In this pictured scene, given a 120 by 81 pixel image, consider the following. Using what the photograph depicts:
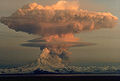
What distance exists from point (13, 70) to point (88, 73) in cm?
292

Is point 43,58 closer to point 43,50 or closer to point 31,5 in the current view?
point 43,50

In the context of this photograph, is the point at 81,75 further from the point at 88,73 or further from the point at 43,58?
the point at 43,58

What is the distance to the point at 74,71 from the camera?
346 inches

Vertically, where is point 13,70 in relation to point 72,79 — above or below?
above

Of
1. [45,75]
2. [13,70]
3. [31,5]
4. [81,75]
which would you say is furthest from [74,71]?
[31,5]

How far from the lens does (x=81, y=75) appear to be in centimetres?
875

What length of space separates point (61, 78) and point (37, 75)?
0.94 m

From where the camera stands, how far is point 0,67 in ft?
27.9

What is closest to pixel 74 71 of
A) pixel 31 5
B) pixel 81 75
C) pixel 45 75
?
pixel 81 75

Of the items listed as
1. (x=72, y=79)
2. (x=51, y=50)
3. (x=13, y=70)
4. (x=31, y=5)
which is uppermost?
(x=31, y=5)

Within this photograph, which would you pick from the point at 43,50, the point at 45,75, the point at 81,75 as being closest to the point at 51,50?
the point at 43,50

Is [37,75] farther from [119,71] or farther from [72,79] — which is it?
[119,71]

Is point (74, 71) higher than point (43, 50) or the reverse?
the reverse

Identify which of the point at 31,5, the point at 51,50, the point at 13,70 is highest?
the point at 31,5
